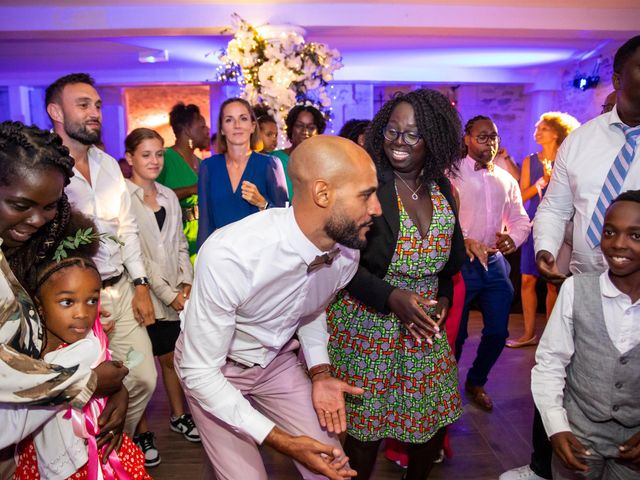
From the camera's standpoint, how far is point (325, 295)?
189 centimetres

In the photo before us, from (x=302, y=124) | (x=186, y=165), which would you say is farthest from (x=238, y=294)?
(x=302, y=124)

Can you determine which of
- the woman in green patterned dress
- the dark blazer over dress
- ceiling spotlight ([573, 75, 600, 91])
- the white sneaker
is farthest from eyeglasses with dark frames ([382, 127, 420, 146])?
ceiling spotlight ([573, 75, 600, 91])

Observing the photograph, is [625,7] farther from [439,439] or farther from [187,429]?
[187,429]

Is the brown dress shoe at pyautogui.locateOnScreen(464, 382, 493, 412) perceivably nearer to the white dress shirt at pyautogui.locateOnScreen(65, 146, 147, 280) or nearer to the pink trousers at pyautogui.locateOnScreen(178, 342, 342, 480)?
the pink trousers at pyautogui.locateOnScreen(178, 342, 342, 480)

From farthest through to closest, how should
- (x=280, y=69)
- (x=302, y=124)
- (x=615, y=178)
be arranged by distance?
1. (x=280, y=69)
2. (x=302, y=124)
3. (x=615, y=178)

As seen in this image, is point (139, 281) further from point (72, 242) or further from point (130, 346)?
point (72, 242)

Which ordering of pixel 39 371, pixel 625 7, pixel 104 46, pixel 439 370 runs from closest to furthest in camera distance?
pixel 39 371 → pixel 439 370 → pixel 625 7 → pixel 104 46

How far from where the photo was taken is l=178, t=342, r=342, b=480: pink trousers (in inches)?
69.8

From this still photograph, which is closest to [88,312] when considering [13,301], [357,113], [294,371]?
[13,301]

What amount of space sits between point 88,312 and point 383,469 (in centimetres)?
181

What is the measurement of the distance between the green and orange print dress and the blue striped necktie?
64cm

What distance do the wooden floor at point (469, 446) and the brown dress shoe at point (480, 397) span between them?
48mm

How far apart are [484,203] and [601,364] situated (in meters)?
1.74

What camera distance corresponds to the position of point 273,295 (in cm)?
170
